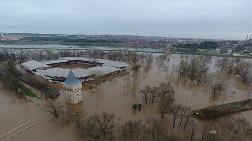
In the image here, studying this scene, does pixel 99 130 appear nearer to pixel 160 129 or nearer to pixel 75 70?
pixel 160 129

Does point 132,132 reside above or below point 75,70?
below

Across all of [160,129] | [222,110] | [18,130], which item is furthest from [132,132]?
[222,110]

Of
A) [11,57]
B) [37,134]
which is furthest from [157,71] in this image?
[11,57]

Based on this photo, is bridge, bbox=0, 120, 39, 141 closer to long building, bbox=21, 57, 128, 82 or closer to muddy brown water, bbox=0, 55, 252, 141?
muddy brown water, bbox=0, 55, 252, 141

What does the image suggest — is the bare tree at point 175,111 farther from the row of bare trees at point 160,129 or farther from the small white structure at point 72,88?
the small white structure at point 72,88

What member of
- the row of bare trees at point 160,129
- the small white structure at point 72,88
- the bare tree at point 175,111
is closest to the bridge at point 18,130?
the row of bare trees at point 160,129

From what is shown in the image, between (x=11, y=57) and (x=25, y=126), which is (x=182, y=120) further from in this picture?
(x=11, y=57)
